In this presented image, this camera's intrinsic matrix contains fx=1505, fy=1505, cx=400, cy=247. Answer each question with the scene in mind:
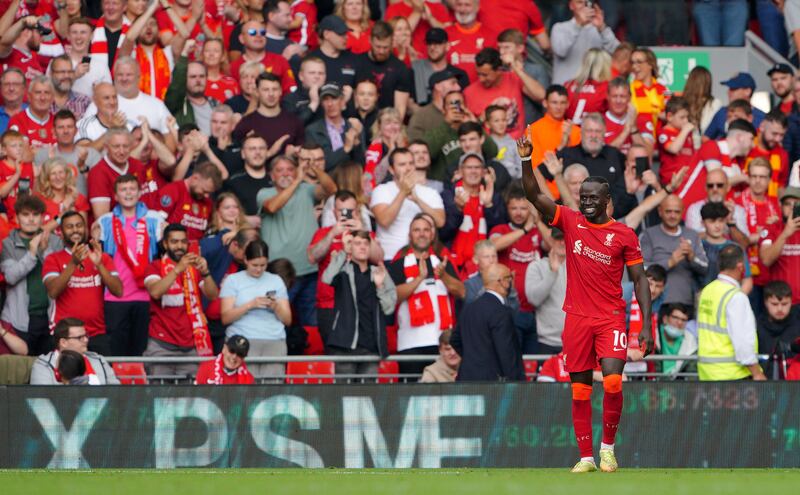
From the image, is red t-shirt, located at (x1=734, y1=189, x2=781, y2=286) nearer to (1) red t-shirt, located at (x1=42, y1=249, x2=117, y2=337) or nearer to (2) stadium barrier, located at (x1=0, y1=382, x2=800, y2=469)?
(2) stadium barrier, located at (x1=0, y1=382, x2=800, y2=469)

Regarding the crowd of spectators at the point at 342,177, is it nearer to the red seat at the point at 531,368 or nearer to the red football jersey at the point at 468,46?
the red football jersey at the point at 468,46

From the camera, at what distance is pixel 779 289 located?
15219 mm

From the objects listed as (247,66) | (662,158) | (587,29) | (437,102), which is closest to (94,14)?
(247,66)

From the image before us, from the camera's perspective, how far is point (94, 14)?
1947 cm

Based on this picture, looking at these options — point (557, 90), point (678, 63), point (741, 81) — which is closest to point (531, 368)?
A: point (557, 90)

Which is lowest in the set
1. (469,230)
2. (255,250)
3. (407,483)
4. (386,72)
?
(407,483)

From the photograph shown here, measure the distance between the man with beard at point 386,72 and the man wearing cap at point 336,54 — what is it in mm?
107

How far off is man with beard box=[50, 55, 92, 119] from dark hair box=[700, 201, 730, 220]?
271 inches

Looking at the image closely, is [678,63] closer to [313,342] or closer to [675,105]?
[675,105]

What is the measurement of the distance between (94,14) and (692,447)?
10.1m

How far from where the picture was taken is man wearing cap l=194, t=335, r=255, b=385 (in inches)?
536

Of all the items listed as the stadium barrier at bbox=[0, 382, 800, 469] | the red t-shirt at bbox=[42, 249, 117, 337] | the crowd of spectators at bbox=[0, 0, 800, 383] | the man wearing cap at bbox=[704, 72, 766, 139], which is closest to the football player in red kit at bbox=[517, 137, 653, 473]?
the stadium barrier at bbox=[0, 382, 800, 469]

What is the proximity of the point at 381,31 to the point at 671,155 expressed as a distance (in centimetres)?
370

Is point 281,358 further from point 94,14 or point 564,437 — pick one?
point 94,14
